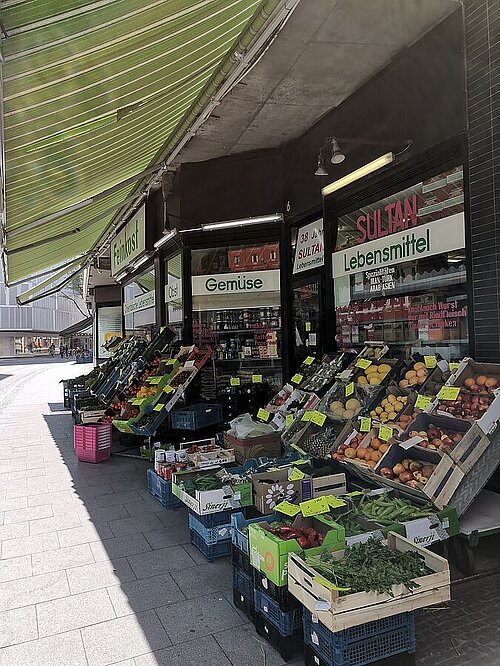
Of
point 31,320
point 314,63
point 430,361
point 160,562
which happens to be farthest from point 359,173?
point 31,320

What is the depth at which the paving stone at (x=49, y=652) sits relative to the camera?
2873mm

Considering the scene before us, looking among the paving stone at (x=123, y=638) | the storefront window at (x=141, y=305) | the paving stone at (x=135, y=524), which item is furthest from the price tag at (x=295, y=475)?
the storefront window at (x=141, y=305)

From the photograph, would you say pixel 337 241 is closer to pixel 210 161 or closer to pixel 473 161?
pixel 473 161

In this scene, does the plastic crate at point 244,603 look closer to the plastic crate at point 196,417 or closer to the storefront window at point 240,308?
the plastic crate at point 196,417

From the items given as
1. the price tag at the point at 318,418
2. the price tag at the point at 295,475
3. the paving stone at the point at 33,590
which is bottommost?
the paving stone at the point at 33,590

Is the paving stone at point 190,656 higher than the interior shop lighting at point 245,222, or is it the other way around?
the interior shop lighting at point 245,222

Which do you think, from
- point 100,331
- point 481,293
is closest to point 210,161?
point 481,293

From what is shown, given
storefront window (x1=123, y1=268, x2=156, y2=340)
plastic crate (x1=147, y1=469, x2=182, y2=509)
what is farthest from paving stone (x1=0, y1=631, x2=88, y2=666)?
storefront window (x1=123, y1=268, x2=156, y2=340)

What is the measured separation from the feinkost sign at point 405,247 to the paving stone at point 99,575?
4.08 metres

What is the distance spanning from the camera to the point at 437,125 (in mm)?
5090

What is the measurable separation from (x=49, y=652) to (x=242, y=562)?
1.22 metres

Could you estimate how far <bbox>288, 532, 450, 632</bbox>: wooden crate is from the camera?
2.43m

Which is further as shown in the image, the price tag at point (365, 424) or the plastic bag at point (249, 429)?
the plastic bag at point (249, 429)

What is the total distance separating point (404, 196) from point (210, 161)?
13.6 feet
